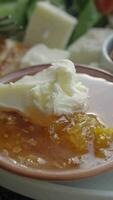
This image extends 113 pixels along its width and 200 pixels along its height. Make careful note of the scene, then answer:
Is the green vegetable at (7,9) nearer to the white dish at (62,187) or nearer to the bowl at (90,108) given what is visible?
the bowl at (90,108)

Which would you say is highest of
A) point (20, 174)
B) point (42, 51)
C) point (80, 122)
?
point (42, 51)

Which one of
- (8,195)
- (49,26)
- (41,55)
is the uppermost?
(49,26)

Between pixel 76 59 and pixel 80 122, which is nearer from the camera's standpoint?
pixel 80 122

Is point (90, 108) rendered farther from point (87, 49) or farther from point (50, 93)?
point (87, 49)

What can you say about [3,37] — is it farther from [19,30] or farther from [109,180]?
[109,180]

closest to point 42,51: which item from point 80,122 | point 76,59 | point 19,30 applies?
point 76,59

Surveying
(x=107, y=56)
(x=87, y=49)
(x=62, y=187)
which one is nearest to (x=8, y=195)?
(x=62, y=187)

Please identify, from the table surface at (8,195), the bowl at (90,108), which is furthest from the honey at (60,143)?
the table surface at (8,195)
